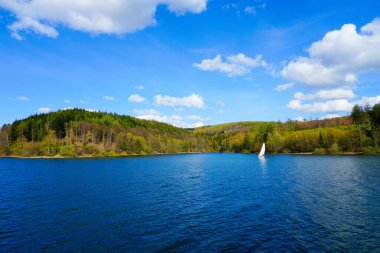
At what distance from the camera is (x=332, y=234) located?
28.3 m

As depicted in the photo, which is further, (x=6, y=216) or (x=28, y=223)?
(x=6, y=216)

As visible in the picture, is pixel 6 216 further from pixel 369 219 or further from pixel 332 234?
pixel 369 219

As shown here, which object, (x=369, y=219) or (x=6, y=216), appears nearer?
(x=369, y=219)

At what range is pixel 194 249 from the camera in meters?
25.1

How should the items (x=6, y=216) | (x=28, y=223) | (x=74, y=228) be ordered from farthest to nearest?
(x=6, y=216) < (x=28, y=223) < (x=74, y=228)

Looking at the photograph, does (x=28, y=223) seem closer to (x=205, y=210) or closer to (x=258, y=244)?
(x=205, y=210)

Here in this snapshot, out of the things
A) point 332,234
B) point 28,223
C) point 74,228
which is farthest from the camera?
point 28,223

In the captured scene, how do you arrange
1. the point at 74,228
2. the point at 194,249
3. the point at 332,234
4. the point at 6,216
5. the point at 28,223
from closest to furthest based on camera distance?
the point at 194,249, the point at 332,234, the point at 74,228, the point at 28,223, the point at 6,216

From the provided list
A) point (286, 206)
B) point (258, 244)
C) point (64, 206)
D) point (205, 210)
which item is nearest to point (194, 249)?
point (258, 244)

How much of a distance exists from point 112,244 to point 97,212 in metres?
13.4

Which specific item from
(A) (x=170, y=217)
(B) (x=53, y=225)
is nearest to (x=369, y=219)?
(A) (x=170, y=217)

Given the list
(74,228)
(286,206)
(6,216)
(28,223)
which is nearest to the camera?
(74,228)

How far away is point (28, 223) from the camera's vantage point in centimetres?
3372

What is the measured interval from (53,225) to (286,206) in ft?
102
